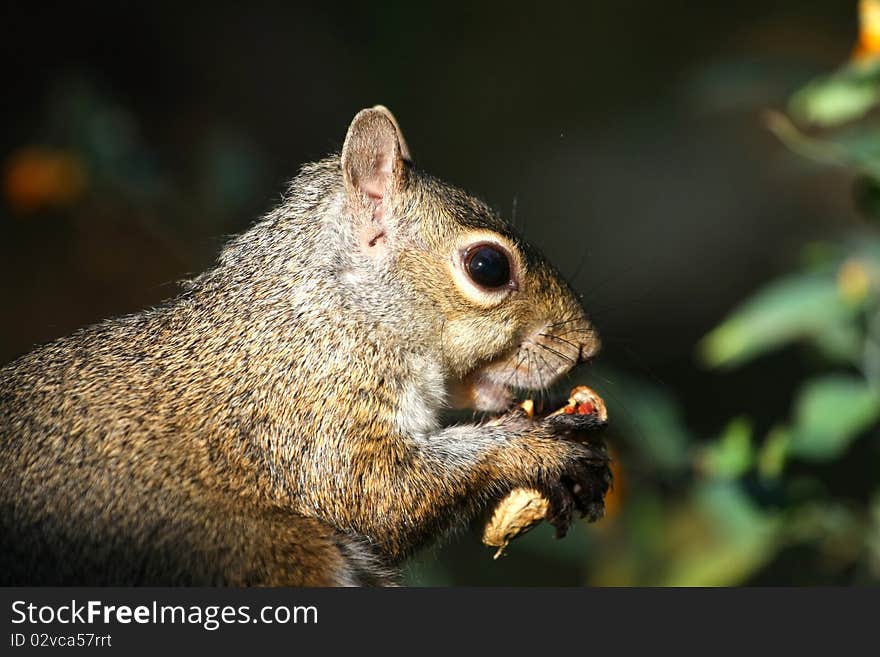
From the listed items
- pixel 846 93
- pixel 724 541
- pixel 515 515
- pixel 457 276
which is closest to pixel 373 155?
pixel 457 276

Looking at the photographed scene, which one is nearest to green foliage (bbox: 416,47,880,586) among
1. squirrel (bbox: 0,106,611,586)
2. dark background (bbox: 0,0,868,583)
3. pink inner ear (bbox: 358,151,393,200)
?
squirrel (bbox: 0,106,611,586)

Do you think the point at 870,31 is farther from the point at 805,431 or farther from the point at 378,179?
the point at 378,179

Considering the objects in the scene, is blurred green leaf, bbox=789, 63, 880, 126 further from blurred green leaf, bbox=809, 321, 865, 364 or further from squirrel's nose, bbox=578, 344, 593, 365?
squirrel's nose, bbox=578, 344, 593, 365

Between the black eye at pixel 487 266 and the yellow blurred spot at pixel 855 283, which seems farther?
the yellow blurred spot at pixel 855 283

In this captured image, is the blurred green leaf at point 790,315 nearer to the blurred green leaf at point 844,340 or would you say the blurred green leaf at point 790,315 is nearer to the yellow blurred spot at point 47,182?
the blurred green leaf at point 844,340

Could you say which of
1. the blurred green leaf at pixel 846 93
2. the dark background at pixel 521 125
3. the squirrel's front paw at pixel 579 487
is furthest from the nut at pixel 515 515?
A: the dark background at pixel 521 125
